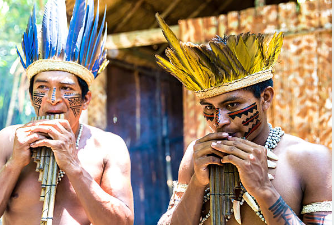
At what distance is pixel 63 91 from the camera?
321 cm

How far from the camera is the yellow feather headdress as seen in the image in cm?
256

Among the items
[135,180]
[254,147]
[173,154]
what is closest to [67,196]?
[254,147]

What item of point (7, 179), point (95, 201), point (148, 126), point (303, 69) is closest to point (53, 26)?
point (7, 179)

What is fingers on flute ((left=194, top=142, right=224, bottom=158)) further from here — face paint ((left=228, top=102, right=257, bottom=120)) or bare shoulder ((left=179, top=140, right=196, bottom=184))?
bare shoulder ((left=179, top=140, right=196, bottom=184))

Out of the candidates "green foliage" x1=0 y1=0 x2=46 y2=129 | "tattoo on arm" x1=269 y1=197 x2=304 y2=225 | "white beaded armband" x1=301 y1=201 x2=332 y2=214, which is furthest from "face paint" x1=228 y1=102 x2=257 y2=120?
"green foliage" x1=0 y1=0 x2=46 y2=129

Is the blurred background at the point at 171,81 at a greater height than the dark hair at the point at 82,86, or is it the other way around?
the blurred background at the point at 171,81

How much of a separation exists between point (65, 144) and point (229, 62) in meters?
1.25

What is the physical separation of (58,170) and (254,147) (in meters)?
1.46

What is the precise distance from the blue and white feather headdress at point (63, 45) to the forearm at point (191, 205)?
4.44ft

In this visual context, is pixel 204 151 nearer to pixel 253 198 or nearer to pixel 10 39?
pixel 253 198

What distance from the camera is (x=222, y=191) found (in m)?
2.43

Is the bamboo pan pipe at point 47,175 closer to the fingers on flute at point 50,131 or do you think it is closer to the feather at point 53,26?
the fingers on flute at point 50,131

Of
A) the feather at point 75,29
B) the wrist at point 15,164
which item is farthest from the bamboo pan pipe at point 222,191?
the feather at point 75,29

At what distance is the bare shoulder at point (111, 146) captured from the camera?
329 cm
